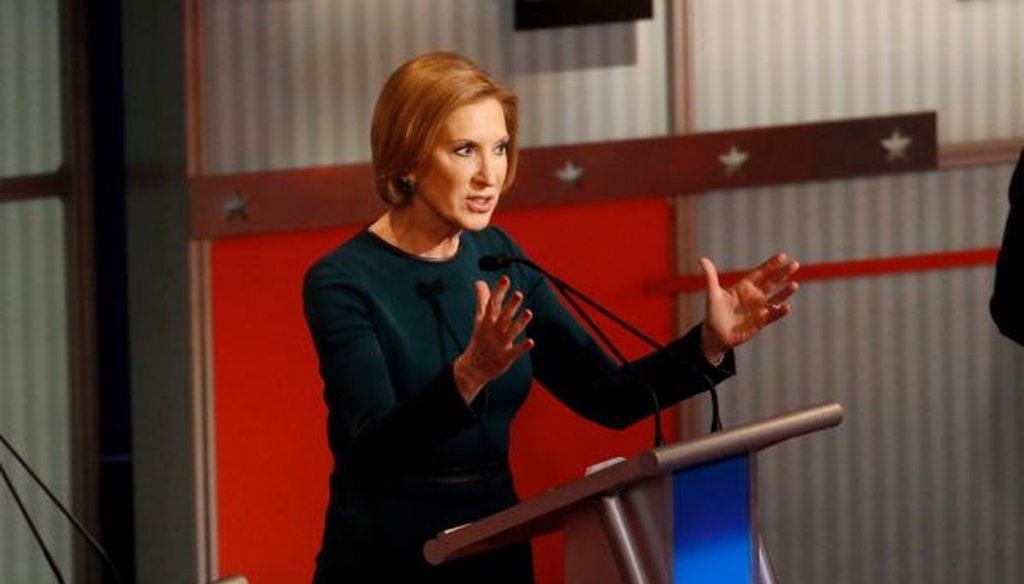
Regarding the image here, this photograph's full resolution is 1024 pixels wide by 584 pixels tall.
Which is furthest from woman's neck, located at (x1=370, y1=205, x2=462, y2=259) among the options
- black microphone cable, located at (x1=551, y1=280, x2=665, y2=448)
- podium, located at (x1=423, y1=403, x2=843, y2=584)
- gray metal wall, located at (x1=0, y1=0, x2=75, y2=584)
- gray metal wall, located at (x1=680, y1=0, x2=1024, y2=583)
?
gray metal wall, located at (x1=0, y1=0, x2=75, y2=584)

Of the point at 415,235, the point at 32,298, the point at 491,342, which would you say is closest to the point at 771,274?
the point at 491,342

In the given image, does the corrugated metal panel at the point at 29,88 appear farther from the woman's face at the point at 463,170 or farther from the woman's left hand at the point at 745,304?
the woman's left hand at the point at 745,304

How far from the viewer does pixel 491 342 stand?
9.67 ft

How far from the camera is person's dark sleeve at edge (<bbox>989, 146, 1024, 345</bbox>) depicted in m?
3.62

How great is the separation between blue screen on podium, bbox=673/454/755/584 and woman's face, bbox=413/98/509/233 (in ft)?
2.67

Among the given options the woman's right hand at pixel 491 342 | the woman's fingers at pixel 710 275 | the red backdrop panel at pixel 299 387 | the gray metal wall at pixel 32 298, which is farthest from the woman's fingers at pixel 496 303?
the gray metal wall at pixel 32 298

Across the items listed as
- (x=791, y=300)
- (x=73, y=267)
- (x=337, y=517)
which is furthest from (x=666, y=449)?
(x=73, y=267)

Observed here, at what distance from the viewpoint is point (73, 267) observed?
18.3ft

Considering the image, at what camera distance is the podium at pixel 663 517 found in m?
2.66

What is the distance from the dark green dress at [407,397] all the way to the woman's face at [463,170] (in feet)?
0.30

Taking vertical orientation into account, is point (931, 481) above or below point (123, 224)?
below

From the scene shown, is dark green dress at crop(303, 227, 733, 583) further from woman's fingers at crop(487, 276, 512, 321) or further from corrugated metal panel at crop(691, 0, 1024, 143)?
corrugated metal panel at crop(691, 0, 1024, 143)

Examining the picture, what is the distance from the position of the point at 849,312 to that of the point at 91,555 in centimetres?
204

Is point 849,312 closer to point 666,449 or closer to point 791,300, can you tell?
point 791,300
